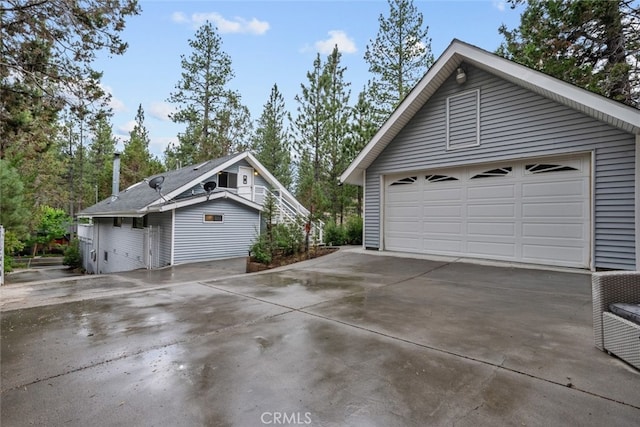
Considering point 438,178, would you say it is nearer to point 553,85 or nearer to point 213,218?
point 553,85

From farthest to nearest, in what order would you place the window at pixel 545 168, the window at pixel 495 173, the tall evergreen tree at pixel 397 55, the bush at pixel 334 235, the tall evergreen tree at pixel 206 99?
the tall evergreen tree at pixel 206 99 < the tall evergreen tree at pixel 397 55 < the bush at pixel 334 235 < the window at pixel 495 173 < the window at pixel 545 168

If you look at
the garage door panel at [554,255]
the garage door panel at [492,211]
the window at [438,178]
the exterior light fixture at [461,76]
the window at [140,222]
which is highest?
the exterior light fixture at [461,76]

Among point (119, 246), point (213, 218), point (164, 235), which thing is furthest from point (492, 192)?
point (119, 246)

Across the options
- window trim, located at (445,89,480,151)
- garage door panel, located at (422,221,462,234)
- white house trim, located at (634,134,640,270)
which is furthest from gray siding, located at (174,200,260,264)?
white house trim, located at (634,134,640,270)

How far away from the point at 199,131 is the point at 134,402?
25.4 meters

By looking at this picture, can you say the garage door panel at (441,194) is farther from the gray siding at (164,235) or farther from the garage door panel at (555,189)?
the gray siding at (164,235)

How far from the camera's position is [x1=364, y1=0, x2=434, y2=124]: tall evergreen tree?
18266 millimetres

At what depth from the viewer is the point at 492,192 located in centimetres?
782

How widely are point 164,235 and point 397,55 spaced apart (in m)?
16.2

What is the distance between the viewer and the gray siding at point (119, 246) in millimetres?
13505

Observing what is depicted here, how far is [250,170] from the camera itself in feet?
56.8

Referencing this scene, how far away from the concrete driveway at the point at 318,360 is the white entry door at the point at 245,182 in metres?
11.6

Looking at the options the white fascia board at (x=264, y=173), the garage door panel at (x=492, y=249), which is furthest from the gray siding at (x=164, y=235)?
the garage door panel at (x=492, y=249)

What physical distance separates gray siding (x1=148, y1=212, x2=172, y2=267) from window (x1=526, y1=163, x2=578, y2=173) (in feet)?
37.4
